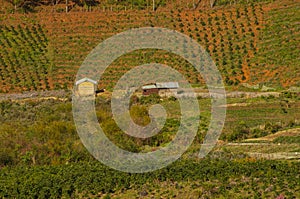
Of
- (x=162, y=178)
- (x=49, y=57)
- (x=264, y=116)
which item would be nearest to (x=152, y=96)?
(x=264, y=116)

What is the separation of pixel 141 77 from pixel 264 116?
18278 mm

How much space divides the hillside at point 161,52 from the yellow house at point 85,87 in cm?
523

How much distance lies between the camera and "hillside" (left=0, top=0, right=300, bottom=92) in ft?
237

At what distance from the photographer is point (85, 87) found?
2611 inches

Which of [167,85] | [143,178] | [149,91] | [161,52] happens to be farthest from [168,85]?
[143,178]

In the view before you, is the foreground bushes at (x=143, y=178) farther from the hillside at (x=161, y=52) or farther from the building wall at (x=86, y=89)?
the hillside at (x=161, y=52)

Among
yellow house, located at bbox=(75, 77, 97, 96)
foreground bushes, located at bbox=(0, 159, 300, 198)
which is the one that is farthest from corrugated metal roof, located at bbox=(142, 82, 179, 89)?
foreground bushes, located at bbox=(0, 159, 300, 198)

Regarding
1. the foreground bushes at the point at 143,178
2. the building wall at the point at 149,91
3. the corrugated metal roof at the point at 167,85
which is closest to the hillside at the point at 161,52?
the corrugated metal roof at the point at 167,85

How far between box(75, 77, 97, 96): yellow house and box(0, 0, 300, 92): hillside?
17.2 feet

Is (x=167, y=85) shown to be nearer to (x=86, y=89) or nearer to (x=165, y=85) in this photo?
(x=165, y=85)

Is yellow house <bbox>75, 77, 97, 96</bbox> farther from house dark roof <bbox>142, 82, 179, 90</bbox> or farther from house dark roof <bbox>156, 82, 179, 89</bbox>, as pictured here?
house dark roof <bbox>156, 82, 179, 89</bbox>

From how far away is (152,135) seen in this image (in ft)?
170

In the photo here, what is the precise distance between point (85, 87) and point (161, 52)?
1339 cm

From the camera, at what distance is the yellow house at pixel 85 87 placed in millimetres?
66062
